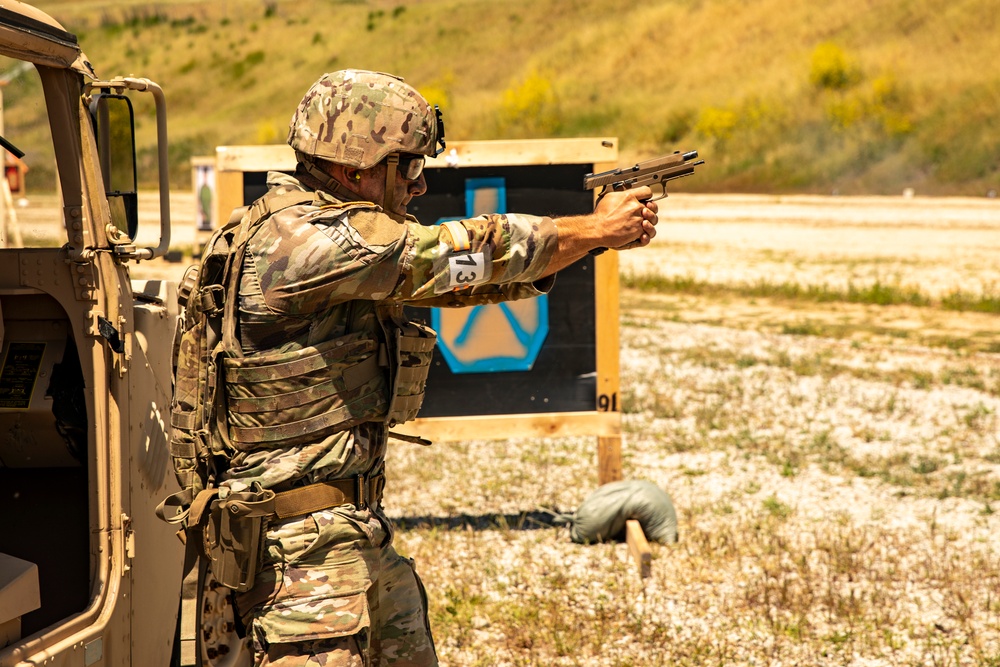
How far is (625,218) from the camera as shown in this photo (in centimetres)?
308

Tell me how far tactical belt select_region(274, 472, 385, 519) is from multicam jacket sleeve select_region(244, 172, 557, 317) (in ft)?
1.48

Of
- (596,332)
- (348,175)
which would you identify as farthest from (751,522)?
(348,175)

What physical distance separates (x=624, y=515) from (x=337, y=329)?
11.6 ft

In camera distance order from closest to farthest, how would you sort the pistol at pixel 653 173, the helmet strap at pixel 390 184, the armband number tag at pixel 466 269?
the armband number tag at pixel 466 269, the helmet strap at pixel 390 184, the pistol at pixel 653 173

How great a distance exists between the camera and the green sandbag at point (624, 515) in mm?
6117

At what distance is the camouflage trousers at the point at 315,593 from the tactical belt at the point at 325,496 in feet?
0.09

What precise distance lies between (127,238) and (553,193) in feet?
11.9

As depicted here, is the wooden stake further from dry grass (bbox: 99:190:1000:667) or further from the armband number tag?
the armband number tag

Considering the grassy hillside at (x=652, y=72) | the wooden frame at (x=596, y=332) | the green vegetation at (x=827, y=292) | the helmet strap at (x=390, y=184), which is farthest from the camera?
the grassy hillside at (x=652, y=72)

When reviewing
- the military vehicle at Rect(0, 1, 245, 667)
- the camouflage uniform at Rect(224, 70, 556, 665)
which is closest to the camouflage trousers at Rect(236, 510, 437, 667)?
the camouflage uniform at Rect(224, 70, 556, 665)

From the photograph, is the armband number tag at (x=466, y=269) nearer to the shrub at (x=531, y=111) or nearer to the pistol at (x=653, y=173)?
the pistol at (x=653, y=173)

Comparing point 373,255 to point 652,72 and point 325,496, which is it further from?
point 652,72

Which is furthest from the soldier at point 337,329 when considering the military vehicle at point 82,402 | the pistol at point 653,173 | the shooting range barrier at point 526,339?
the shooting range barrier at point 526,339

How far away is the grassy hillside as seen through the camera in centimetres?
4184
